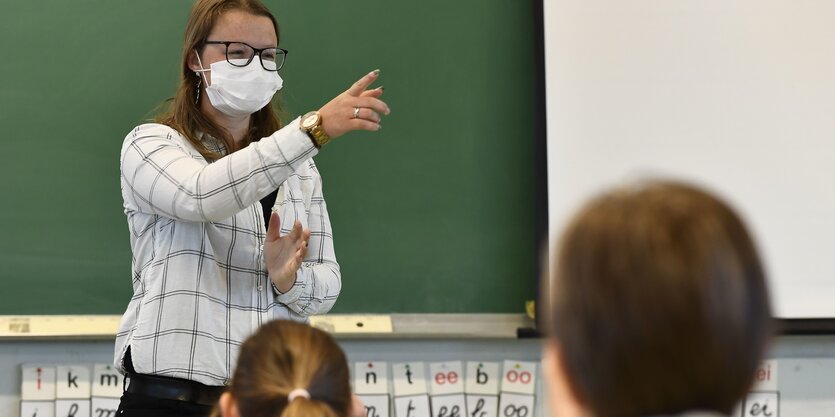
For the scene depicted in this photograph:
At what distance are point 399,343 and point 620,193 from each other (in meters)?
2.07

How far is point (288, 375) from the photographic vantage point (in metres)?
1.12

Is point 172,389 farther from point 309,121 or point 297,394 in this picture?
point 297,394

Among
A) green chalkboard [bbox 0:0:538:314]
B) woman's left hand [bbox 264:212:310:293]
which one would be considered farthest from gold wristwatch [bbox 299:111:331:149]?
green chalkboard [bbox 0:0:538:314]

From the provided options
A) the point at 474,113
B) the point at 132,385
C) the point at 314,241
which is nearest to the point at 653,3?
the point at 474,113

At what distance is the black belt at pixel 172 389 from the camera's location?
5.42 ft

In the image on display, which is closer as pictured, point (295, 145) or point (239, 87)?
point (295, 145)

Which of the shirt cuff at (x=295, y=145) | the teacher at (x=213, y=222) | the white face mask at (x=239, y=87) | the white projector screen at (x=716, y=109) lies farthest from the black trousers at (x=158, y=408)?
the white projector screen at (x=716, y=109)

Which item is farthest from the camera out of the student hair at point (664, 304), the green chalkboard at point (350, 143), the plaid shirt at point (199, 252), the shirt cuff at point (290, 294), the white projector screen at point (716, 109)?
the white projector screen at point (716, 109)

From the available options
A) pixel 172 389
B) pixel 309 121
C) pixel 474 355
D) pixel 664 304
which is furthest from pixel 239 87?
pixel 664 304

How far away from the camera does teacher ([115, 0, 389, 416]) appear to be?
1.65m

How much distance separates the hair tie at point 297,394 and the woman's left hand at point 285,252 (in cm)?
60

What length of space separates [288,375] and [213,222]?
682 mm

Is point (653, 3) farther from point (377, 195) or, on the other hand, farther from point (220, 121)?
point (220, 121)

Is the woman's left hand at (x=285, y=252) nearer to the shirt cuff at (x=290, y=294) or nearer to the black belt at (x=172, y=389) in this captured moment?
the shirt cuff at (x=290, y=294)
